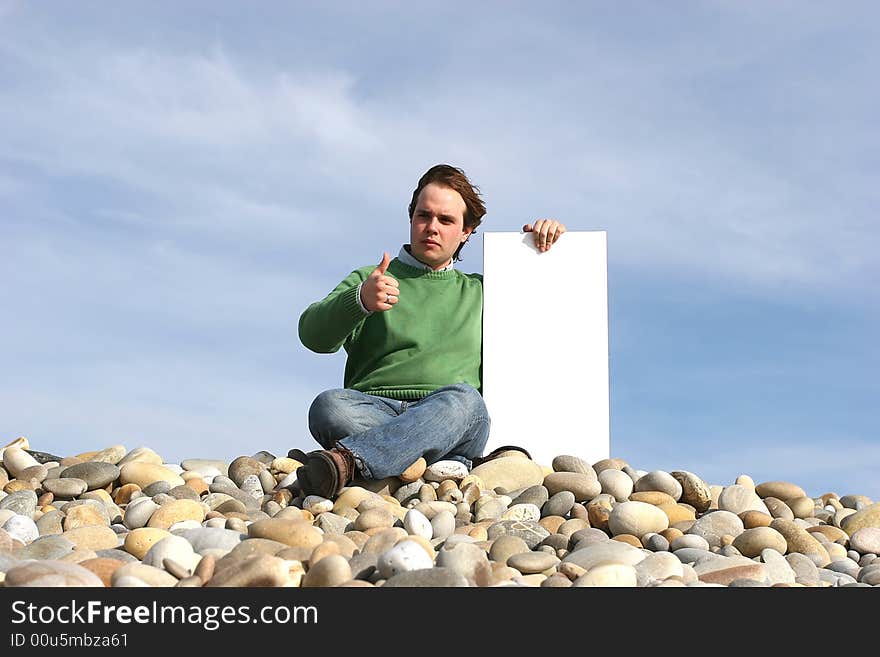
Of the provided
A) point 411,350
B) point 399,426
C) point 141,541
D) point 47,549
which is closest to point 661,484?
point 399,426

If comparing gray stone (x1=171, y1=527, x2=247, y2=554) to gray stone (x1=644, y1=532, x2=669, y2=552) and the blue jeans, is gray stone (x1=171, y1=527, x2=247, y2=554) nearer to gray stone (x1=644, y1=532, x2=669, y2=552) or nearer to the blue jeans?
the blue jeans

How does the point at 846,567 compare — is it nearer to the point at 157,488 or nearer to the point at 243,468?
the point at 243,468

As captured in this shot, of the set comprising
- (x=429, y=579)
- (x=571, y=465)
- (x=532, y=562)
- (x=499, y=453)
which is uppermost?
(x=499, y=453)

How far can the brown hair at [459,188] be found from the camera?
476cm

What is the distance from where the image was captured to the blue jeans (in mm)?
3906

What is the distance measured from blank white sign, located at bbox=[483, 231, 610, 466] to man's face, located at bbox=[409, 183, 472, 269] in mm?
231

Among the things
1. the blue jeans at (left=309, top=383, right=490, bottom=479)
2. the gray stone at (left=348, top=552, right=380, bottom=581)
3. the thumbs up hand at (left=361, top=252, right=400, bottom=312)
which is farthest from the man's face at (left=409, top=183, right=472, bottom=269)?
the gray stone at (left=348, top=552, right=380, bottom=581)

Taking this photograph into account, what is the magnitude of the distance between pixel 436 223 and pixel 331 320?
748 millimetres

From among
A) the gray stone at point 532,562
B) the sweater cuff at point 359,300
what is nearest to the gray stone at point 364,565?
the gray stone at point 532,562

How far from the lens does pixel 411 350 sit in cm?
456

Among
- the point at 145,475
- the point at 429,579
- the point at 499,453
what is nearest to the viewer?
the point at 429,579

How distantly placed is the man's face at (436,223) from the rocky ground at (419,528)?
42.4 inches
